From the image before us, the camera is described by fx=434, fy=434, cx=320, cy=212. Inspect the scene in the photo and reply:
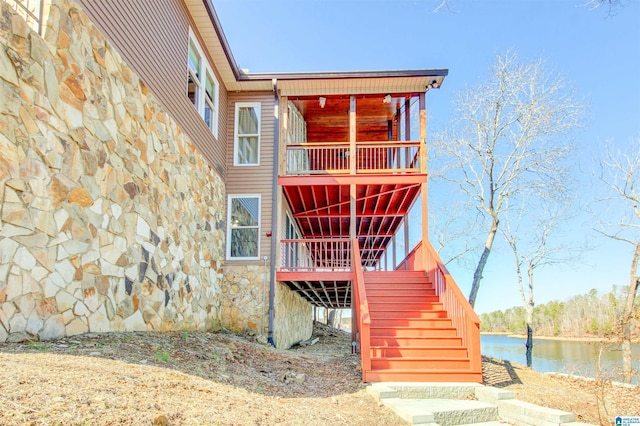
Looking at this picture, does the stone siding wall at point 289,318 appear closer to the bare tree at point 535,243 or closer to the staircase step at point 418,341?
the staircase step at point 418,341

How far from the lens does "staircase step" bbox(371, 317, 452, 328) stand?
7.27 m

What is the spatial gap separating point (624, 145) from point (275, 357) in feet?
37.3

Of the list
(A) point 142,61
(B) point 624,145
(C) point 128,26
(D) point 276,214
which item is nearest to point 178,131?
(A) point 142,61

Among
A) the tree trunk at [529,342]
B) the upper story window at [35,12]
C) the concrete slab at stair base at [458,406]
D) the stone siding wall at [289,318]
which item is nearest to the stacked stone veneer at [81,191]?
the upper story window at [35,12]

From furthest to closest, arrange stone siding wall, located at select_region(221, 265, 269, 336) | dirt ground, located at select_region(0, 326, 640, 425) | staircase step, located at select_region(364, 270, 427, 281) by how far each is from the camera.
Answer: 1. stone siding wall, located at select_region(221, 265, 269, 336)
2. staircase step, located at select_region(364, 270, 427, 281)
3. dirt ground, located at select_region(0, 326, 640, 425)

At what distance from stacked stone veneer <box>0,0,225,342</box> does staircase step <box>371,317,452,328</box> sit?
3305mm

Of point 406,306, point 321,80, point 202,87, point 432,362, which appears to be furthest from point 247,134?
point 432,362

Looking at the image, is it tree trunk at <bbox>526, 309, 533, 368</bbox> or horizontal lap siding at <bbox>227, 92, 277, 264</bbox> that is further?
tree trunk at <bbox>526, 309, 533, 368</bbox>

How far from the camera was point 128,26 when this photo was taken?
5879 millimetres

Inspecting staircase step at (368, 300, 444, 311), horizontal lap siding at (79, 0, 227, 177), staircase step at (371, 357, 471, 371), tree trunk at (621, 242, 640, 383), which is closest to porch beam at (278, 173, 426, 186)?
horizontal lap siding at (79, 0, 227, 177)

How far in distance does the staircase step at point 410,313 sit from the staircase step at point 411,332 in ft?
1.42

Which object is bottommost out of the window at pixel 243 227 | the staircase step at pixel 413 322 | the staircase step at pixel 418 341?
the staircase step at pixel 418 341

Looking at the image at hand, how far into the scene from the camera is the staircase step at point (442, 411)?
13.4 ft

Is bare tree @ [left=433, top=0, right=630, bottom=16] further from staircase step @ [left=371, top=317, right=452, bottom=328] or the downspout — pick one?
the downspout
